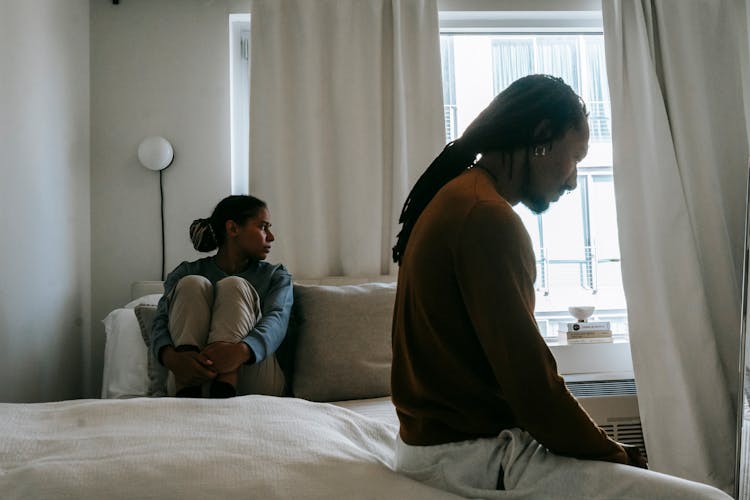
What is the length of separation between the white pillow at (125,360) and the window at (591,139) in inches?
65.8

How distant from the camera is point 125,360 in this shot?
2.21 m

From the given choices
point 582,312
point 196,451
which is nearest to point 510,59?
point 582,312

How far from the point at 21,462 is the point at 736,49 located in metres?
3.21

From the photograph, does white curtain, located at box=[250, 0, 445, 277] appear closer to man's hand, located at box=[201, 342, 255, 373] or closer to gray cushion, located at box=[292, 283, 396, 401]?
gray cushion, located at box=[292, 283, 396, 401]

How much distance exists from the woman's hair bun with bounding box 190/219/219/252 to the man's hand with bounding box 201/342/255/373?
62cm

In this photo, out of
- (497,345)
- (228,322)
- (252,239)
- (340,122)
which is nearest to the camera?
(497,345)

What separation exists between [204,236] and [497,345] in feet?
5.61

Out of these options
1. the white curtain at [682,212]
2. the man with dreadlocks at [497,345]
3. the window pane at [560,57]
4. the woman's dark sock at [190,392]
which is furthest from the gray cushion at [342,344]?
the window pane at [560,57]

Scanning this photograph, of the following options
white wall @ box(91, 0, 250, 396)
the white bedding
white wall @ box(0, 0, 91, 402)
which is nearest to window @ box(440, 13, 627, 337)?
white wall @ box(91, 0, 250, 396)

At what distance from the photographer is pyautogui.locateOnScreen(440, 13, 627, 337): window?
3.17m

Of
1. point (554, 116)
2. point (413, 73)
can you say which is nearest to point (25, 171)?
point (413, 73)

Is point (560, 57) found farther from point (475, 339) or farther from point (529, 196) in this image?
point (475, 339)

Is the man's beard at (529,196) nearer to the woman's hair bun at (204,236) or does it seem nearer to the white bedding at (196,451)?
the white bedding at (196,451)

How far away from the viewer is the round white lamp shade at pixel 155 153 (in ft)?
9.23
